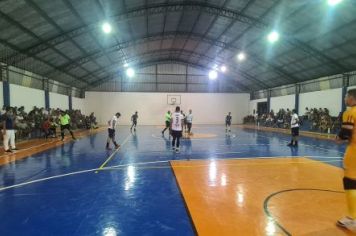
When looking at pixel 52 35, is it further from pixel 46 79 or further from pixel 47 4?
pixel 46 79

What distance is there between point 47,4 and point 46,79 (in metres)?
11.5

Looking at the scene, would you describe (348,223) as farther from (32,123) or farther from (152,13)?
(32,123)

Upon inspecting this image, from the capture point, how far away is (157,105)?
3616cm

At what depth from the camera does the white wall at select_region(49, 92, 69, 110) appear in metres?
24.2

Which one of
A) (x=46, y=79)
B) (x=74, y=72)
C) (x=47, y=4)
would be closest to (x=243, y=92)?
(x=74, y=72)

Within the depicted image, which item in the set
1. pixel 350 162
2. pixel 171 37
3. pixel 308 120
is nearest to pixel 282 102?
pixel 308 120

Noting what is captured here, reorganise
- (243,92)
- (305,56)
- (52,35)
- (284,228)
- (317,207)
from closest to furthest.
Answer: (284,228)
(317,207)
(52,35)
(305,56)
(243,92)

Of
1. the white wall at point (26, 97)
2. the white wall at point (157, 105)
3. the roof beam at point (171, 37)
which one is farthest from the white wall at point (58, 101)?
the white wall at point (157, 105)

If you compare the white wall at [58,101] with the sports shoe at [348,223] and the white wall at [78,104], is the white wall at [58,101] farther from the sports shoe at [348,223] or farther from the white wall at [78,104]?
the sports shoe at [348,223]

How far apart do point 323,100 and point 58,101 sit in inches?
1005

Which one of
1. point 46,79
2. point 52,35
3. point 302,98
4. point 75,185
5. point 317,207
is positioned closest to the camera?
point 317,207

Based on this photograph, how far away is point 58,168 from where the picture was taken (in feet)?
27.6

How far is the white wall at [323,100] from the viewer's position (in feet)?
72.4

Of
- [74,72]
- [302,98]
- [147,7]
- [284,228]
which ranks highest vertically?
[147,7]
